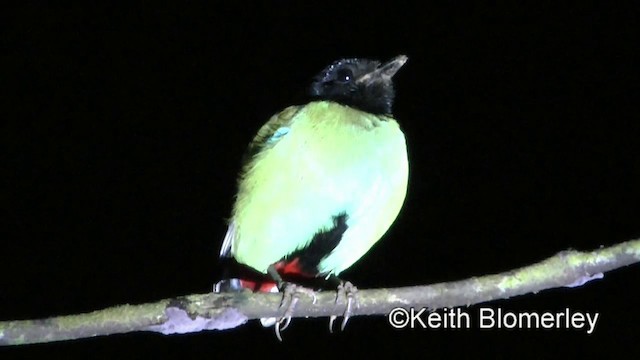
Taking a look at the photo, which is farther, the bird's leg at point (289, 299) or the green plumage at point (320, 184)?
the green plumage at point (320, 184)

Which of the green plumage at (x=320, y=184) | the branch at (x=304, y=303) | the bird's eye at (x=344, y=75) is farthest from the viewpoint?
the bird's eye at (x=344, y=75)

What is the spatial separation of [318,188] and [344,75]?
0.88 m

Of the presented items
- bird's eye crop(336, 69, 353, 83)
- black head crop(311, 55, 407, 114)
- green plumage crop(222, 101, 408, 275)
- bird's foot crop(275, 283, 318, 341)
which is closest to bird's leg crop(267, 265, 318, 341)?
bird's foot crop(275, 283, 318, 341)

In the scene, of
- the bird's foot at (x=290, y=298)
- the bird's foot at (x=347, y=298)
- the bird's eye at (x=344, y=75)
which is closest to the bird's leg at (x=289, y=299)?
the bird's foot at (x=290, y=298)

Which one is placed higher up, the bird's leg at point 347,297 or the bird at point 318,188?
the bird at point 318,188

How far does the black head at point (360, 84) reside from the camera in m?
3.76

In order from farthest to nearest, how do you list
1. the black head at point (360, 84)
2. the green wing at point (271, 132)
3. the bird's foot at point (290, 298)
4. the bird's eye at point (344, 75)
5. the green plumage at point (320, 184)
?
the bird's eye at point (344, 75)
the black head at point (360, 84)
the green wing at point (271, 132)
the green plumage at point (320, 184)
the bird's foot at point (290, 298)

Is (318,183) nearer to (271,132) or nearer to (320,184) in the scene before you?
(320,184)

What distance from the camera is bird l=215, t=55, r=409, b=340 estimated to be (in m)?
3.31

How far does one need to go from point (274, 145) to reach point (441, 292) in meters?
1.13

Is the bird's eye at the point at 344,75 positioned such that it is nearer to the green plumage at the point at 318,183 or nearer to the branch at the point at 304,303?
the green plumage at the point at 318,183

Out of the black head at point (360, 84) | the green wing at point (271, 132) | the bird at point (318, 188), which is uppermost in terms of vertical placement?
the black head at point (360, 84)

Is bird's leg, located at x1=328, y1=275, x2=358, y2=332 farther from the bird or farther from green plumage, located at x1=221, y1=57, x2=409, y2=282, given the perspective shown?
green plumage, located at x1=221, y1=57, x2=409, y2=282

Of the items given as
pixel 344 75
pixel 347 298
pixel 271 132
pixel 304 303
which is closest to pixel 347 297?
pixel 347 298
